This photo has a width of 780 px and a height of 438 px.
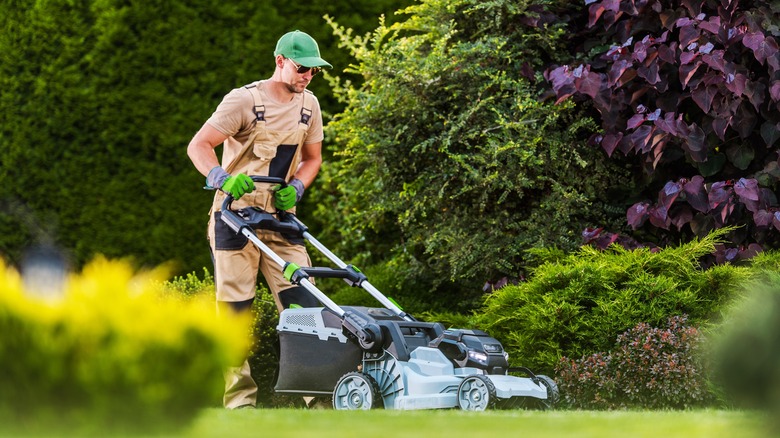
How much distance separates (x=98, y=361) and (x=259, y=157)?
2.84m

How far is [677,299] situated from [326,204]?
11.2 feet

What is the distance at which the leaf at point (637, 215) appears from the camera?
276 inches

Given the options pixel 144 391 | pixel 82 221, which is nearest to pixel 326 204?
pixel 82 221

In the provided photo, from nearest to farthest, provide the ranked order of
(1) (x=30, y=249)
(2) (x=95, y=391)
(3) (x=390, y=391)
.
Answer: (2) (x=95, y=391) < (3) (x=390, y=391) < (1) (x=30, y=249)

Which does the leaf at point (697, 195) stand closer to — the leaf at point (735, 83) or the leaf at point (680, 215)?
the leaf at point (680, 215)

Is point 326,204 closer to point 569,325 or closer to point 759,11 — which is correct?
point 569,325

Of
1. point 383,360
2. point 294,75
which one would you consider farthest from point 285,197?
point 383,360

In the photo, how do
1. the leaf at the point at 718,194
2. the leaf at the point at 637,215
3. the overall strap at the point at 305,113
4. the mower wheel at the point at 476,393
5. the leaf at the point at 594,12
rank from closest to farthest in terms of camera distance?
the mower wheel at the point at 476,393, the overall strap at the point at 305,113, the leaf at the point at 718,194, the leaf at the point at 637,215, the leaf at the point at 594,12

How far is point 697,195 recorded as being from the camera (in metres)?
6.87

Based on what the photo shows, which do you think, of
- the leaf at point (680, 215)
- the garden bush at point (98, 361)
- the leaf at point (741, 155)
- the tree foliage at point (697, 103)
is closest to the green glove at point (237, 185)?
the garden bush at point (98, 361)

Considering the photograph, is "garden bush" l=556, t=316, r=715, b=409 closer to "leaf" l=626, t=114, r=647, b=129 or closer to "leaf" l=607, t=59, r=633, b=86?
"leaf" l=626, t=114, r=647, b=129

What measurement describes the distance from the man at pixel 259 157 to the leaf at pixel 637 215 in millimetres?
2123

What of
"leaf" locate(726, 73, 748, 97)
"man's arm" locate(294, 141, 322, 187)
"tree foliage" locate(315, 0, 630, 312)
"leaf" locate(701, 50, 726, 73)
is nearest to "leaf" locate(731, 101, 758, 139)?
"leaf" locate(726, 73, 748, 97)

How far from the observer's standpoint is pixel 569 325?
249 inches
